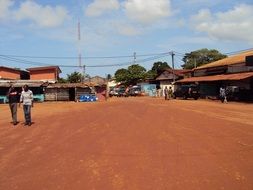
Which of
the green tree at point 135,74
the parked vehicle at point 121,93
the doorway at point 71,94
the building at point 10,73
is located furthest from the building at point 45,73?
the green tree at point 135,74

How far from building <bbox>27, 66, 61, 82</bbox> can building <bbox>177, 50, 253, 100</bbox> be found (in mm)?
21649

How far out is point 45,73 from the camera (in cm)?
6619

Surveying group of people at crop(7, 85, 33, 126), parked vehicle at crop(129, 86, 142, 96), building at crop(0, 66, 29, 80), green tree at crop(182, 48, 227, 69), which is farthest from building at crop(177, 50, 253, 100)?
green tree at crop(182, 48, 227, 69)

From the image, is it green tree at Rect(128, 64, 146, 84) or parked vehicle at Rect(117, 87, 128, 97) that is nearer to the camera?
parked vehicle at Rect(117, 87, 128, 97)

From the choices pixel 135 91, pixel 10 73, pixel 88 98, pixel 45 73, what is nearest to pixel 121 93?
pixel 135 91

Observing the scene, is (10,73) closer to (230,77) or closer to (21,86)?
(21,86)

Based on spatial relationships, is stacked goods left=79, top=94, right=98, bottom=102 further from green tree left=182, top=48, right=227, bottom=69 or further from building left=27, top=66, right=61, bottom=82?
green tree left=182, top=48, right=227, bottom=69

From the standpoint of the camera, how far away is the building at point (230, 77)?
40.2 meters

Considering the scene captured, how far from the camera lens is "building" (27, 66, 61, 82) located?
216ft

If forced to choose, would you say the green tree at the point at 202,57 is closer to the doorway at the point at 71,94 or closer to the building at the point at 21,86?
the doorway at the point at 71,94

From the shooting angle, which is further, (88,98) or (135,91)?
(135,91)

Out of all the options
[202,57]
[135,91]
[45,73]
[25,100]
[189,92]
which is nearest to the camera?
[25,100]

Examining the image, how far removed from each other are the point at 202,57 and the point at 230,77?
1851 inches

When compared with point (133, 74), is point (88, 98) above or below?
below
